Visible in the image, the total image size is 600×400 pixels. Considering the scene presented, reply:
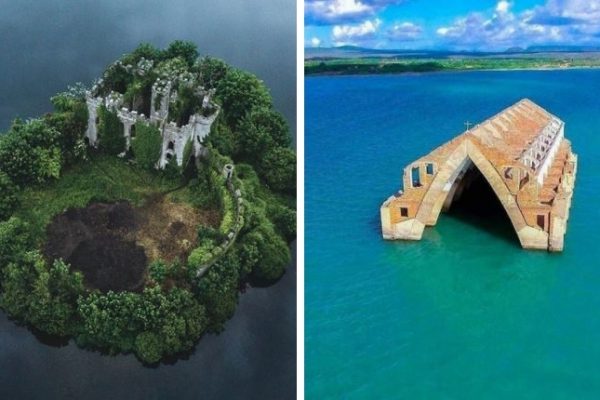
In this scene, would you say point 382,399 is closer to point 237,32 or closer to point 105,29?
point 237,32

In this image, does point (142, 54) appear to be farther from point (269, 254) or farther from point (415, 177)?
point (415, 177)

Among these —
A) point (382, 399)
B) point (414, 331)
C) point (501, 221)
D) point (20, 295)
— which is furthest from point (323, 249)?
point (20, 295)

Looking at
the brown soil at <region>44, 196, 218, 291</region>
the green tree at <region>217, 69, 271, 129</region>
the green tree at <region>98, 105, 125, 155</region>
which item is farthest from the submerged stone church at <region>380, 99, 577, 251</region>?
the green tree at <region>98, 105, 125, 155</region>

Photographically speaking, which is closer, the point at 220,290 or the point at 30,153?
the point at 220,290

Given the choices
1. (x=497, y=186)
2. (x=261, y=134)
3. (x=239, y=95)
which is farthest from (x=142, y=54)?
(x=497, y=186)

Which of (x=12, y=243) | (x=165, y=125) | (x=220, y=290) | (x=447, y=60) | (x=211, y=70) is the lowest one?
(x=220, y=290)

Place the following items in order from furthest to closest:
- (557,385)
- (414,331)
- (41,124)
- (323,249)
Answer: (41,124)
(323,249)
(414,331)
(557,385)

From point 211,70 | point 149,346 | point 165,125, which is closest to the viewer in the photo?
point 149,346
